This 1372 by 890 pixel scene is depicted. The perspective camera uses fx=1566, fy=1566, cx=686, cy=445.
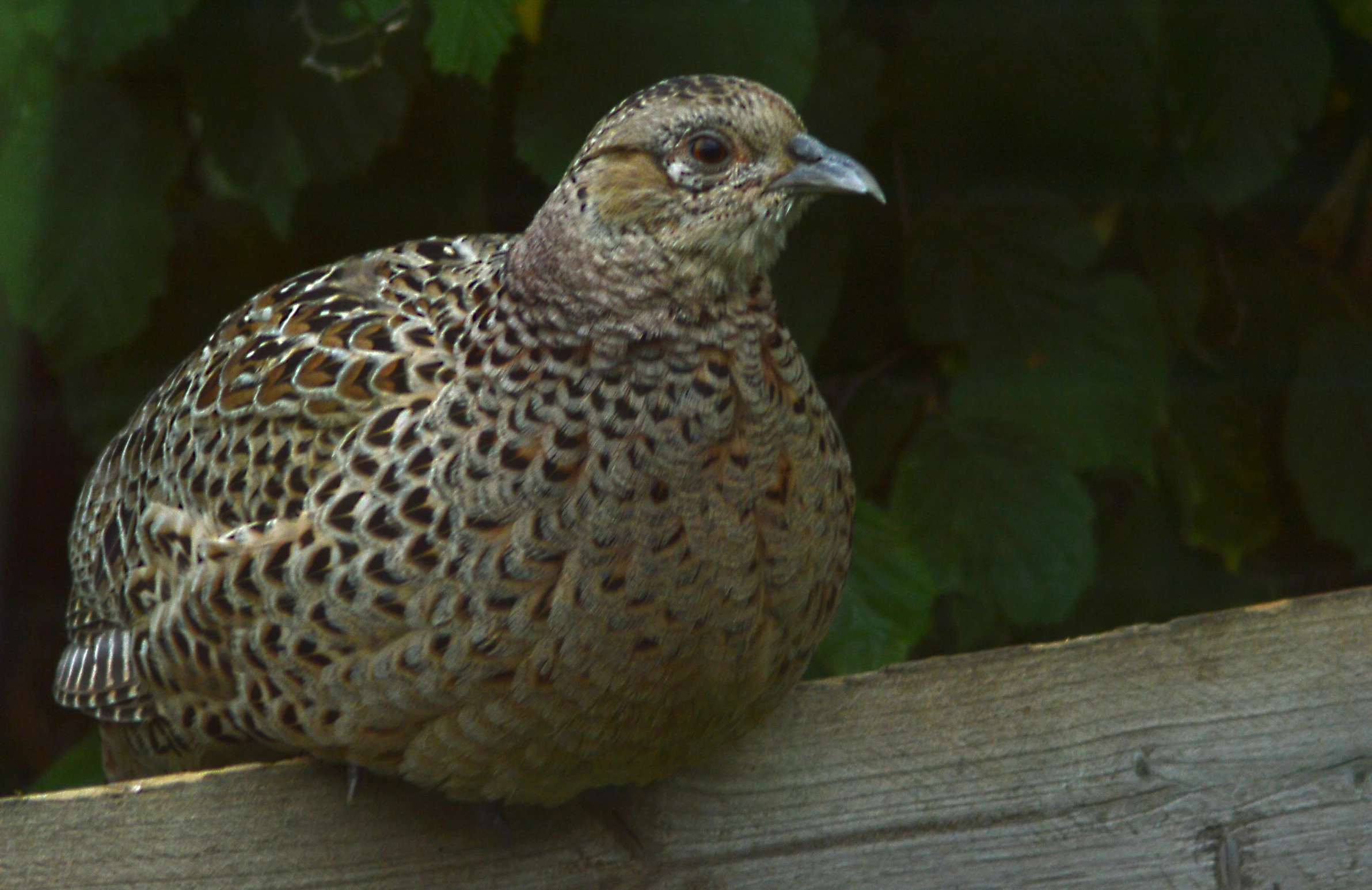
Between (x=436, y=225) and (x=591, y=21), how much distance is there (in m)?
0.40

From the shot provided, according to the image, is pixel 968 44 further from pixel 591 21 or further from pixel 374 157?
pixel 374 157

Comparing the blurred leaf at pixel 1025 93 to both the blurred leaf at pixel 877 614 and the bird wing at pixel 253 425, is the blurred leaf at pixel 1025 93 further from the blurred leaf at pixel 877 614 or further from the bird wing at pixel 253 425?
the bird wing at pixel 253 425

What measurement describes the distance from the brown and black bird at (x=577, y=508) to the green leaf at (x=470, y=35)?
438mm

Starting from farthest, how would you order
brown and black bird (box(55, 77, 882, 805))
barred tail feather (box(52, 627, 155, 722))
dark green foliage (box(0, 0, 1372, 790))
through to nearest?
dark green foliage (box(0, 0, 1372, 790)), barred tail feather (box(52, 627, 155, 722)), brown and black bird (box(55, 77, 882, 805))

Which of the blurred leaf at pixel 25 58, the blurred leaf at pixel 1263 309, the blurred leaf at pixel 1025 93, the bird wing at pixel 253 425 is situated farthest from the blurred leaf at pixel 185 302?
the blurred leaf at pixel 1263 309

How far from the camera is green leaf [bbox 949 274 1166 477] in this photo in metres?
2.25

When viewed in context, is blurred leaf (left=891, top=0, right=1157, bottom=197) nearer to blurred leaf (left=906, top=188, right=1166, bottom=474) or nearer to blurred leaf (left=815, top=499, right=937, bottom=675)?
blurred leaf (left=906, top=188, right=1166, bottom=474)

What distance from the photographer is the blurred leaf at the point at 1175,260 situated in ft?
7.89

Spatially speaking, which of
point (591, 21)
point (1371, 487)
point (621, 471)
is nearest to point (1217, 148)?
point (1371, 487)

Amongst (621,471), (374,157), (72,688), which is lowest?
(72,688)

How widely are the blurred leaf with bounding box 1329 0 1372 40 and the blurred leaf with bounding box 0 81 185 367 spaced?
5.41ft

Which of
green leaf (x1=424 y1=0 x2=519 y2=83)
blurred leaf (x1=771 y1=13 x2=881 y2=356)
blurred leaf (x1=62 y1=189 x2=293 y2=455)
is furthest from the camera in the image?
blurred leaf (x1=62 y1=189 x2=293 y2=455)

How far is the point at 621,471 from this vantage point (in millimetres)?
1386

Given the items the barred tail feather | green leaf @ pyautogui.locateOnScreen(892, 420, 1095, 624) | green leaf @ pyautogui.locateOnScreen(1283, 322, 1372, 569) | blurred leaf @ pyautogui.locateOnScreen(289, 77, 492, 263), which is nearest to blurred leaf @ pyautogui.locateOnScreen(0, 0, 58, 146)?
blurred leaf @ pyautogui.locateOnScreen(289, 77, 492, 263)
